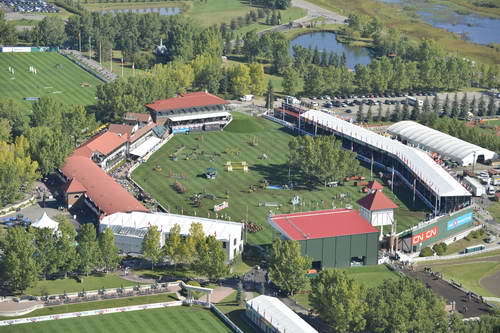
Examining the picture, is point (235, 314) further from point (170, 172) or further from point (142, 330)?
point (170, 172)

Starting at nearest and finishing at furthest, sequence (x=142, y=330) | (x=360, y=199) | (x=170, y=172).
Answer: (x=142, y=330), (x=360, y=199), (x=170, y=172)

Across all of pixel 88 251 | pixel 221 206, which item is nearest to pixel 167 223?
pixel 88 251

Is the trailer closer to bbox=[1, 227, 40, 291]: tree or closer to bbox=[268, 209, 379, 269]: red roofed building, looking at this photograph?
bbox=[268, 209, 379, 269]: red roofed building

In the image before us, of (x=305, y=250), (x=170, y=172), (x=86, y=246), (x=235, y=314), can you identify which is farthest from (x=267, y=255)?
(x=170, y=172)

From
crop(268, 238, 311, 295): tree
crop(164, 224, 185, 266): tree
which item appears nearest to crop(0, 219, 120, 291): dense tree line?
crop(164, 224, 185, 266): tree

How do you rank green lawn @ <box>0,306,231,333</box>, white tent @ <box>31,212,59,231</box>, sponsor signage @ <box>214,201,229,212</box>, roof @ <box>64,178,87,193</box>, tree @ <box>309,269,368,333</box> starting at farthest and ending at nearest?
sponsor signage @ <box>214,201,229,212</box> < roof @ <box>64,178,87,193</box> < white tent @ <box>31,212,59,231</box> < green lawn @ <box>0,306,231,333</box> < tree @ <box>309,269,368,333</box>

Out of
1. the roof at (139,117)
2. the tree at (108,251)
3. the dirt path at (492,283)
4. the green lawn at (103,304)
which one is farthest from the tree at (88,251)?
the roof at (139,117)

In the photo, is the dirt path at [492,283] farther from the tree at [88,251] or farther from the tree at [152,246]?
the tree at [88,251]
